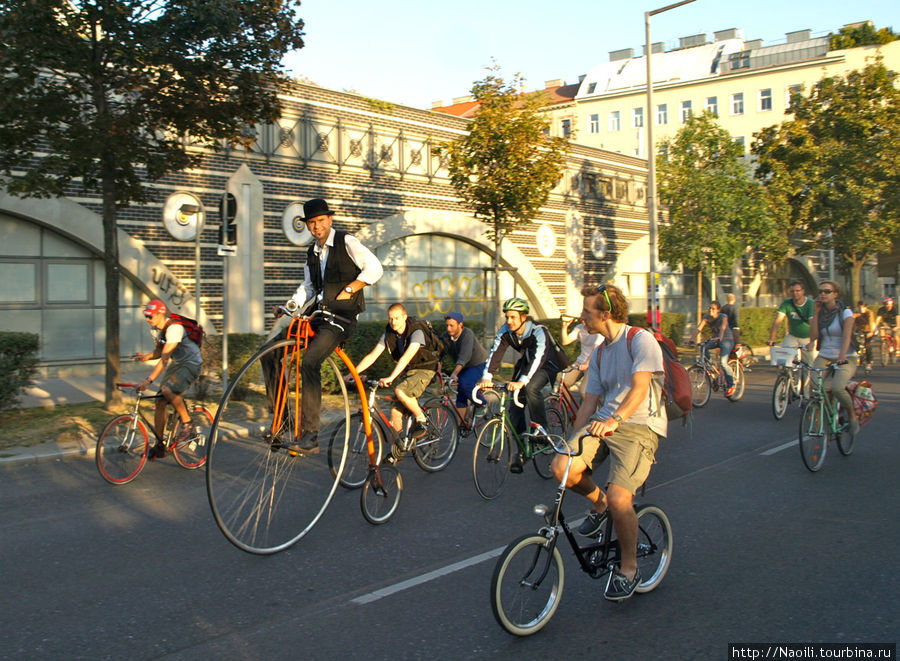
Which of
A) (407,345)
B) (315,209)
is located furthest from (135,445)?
(315,209)

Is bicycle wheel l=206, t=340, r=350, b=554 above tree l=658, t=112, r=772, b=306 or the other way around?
the other way around

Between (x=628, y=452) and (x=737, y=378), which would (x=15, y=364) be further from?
(x=737, y=378)

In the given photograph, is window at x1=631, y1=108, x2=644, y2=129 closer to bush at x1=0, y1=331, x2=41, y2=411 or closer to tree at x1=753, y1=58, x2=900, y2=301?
tree at x1=753, y1=58, x2=900, y2=301

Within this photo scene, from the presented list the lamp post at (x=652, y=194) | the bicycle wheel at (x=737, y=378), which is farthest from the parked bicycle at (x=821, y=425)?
the lamp post at (x=652, y=194)

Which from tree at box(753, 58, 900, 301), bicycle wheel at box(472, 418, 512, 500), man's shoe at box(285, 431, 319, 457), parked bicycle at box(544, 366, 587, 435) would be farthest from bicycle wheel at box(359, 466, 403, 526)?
tree at box(753, 58, 900, 301)

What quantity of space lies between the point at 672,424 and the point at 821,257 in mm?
43338

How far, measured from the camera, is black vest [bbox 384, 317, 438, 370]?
870 centimetres

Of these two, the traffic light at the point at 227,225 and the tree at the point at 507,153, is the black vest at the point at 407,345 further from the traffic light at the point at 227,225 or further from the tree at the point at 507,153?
the tree at the point at 507,153

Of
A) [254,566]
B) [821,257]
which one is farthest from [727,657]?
[821,257]

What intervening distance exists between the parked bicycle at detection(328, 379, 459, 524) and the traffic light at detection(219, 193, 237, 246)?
18.0ft

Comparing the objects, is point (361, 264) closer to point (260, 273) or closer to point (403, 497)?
point (403, 497)

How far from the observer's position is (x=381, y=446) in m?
6.96

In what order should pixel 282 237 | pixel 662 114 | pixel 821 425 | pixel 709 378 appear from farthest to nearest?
pixel 662 114, pixel 282 237, pixel 709 378, pixel 821 425

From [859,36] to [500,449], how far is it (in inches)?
2998
